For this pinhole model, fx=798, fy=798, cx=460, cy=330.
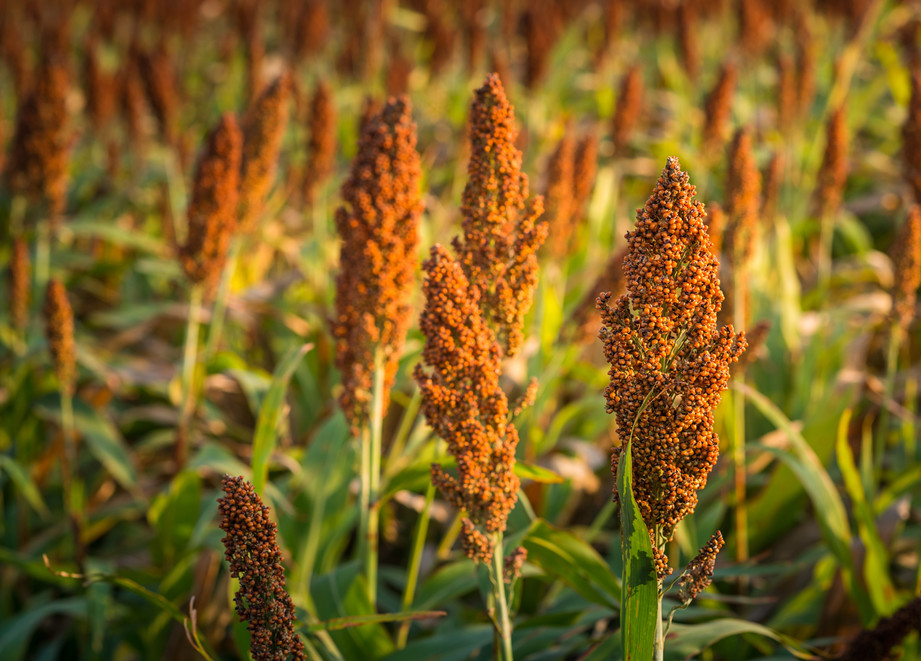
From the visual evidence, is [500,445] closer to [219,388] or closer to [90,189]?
[219,388]

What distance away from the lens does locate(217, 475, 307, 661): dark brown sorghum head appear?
158 centimetres

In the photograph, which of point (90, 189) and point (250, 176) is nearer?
point (250, 176)

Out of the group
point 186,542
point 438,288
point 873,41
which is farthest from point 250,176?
point 873,41

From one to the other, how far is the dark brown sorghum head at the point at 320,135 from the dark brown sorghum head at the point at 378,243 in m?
2.48

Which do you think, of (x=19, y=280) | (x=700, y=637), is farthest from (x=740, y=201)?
(x=19, y=280)

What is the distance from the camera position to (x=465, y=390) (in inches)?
71.1

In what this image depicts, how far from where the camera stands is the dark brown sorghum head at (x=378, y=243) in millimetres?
2490

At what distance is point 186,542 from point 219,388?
5.12ft

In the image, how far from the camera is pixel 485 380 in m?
1.79

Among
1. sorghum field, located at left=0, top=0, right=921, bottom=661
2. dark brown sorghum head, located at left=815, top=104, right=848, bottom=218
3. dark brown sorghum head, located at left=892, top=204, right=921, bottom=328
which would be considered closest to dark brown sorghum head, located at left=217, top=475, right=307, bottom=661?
sorghum field, located at left=0, top=0, right=921, bottom=661

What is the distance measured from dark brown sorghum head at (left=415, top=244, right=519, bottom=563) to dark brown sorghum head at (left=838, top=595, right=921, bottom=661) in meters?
0.90

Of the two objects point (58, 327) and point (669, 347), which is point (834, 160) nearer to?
point (669, 347)

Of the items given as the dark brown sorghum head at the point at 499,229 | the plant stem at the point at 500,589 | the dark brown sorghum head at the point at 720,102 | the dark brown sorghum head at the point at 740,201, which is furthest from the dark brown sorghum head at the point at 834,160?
the plant stem at the point at 500,589

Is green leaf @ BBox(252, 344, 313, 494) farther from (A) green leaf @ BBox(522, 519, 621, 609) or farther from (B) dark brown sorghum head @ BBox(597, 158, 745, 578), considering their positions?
(B) dark brown sorghum head @ BBox(597, 158, 745, 578)
